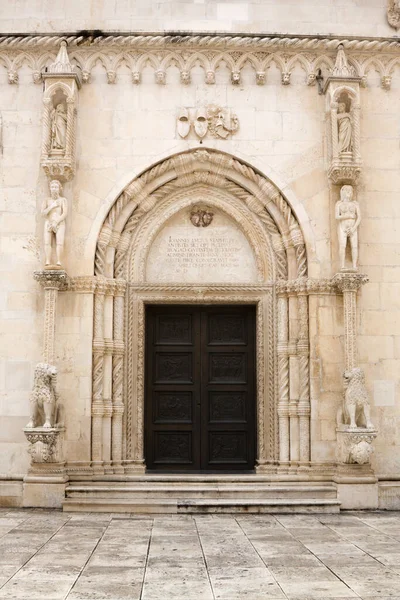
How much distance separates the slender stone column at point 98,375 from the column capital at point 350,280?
341cm

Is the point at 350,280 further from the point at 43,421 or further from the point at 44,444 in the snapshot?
the point at 44,444

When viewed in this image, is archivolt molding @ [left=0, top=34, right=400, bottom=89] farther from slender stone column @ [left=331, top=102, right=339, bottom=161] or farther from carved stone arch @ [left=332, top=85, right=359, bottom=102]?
slender stone column @ [left=331, top=102, right=339, bottom=161]

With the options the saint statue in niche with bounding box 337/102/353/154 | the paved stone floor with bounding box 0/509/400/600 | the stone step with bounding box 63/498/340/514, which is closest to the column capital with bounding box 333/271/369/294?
the saint statue in niche with bounding box 337/102/353/154

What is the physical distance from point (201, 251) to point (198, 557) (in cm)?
539

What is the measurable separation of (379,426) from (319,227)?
305 cm

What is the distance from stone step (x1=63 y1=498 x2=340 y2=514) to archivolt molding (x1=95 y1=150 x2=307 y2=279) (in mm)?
3290

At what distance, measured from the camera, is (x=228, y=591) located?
5316 millimetres

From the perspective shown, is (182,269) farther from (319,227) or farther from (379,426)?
(379,426)

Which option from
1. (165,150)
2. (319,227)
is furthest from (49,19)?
(319,227)

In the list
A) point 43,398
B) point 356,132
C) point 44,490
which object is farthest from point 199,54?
point 44,490

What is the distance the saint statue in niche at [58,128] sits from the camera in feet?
33.5

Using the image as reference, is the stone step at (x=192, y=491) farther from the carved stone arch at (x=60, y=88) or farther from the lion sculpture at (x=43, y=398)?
the carved stone arch at (x=60, y=88)

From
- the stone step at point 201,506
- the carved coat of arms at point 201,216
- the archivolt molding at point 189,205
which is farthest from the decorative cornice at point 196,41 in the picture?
the stone step at point 201,506

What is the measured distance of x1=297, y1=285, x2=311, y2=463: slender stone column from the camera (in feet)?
32.9
